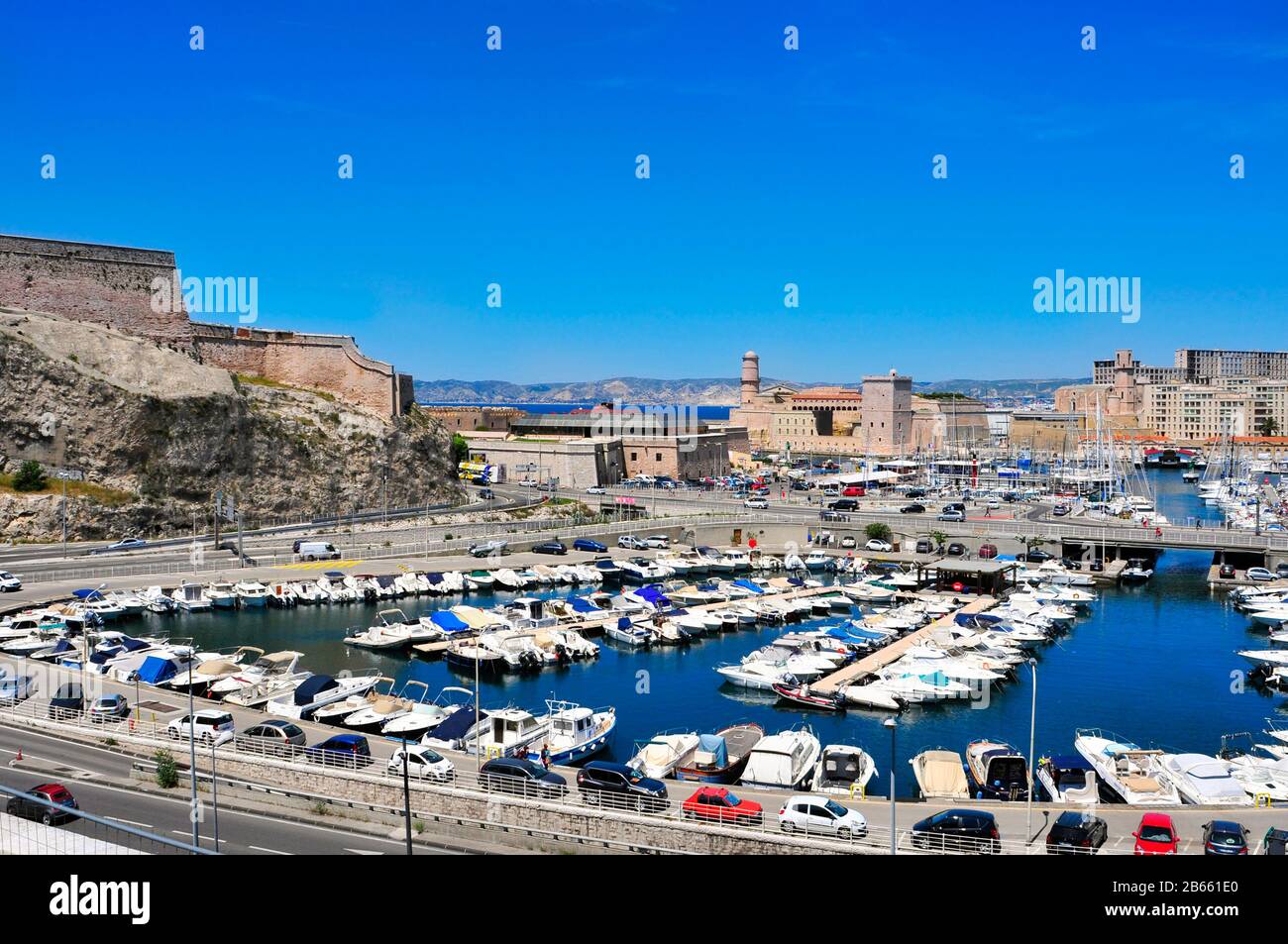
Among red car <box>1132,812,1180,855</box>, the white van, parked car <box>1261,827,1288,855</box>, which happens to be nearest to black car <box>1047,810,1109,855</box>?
red car <box>1132,812,1180,855</box>

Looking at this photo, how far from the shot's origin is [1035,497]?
5628cm

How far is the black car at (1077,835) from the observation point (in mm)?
11516

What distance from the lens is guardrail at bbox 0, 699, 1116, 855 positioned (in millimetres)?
11758

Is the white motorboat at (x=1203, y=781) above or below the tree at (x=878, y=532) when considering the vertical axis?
below

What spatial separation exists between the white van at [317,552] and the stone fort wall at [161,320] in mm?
10292

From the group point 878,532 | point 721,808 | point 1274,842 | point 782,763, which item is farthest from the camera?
point 878,532

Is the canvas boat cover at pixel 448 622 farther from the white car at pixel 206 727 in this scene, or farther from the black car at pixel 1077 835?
the black car at pixel 1077 835

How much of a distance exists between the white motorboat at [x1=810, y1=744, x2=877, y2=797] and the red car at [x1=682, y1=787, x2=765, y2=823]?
6.80 ft

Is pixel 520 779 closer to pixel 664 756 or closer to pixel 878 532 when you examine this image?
pixel 664 756

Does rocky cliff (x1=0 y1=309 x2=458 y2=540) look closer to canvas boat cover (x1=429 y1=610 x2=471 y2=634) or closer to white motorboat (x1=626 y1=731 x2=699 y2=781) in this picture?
canvas boat cover (x1=429 y1=610 x2=471 y2=634)

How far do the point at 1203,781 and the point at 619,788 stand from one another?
844 centimetres

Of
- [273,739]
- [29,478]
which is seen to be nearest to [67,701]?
[273,739]

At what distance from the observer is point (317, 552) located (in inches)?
1361

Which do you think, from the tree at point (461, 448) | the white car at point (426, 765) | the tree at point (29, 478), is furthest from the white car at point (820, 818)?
the tree at point (461, 448)
